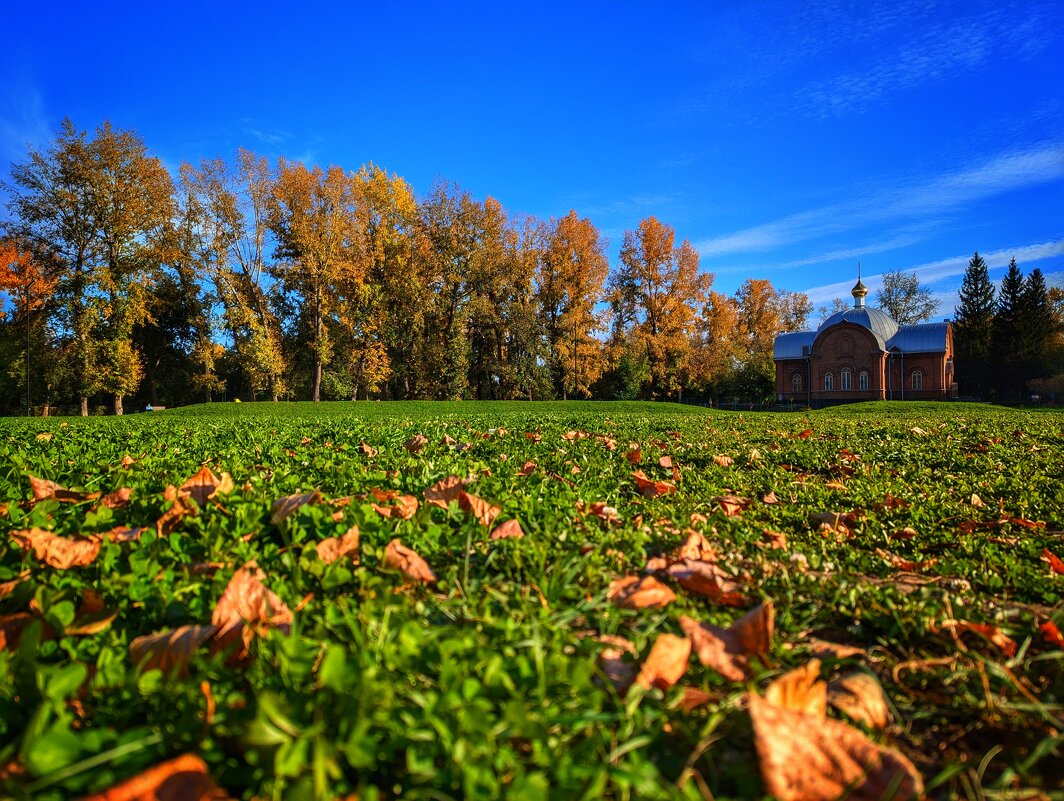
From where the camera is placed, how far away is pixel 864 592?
6.11 feet

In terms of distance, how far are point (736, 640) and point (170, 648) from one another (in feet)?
4.02

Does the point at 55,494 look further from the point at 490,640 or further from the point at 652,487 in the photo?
the point at 652,487

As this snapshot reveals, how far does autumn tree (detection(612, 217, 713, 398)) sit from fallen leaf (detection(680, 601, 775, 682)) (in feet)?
136

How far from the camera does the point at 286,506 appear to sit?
7.00 feet

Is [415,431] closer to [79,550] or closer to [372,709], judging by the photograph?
[79,550]

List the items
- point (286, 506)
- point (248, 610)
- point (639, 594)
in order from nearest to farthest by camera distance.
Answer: point (248, 610)
point (639, 594)
point (286, 506)

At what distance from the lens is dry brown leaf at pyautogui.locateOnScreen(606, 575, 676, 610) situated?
1636mm

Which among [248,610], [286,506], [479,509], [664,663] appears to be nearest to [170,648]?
[248,610]

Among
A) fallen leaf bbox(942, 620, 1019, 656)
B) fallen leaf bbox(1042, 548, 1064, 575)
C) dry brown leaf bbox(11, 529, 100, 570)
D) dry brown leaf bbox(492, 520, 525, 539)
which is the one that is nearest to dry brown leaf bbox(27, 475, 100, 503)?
dry brown leaf bbox(11, 529, 100, 570)

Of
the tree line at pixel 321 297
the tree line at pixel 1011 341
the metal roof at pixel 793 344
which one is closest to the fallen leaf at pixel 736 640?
the tree line at pixel 321 297

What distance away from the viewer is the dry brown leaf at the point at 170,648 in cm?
121

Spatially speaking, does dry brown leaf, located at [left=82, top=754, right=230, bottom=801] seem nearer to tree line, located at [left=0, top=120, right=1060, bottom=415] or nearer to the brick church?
tree line, located at [left=0, top=120, right=1060, bottom=415]

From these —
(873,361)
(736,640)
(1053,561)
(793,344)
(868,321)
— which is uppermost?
(868,321)

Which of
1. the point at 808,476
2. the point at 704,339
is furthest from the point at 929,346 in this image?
the point at 808,476
